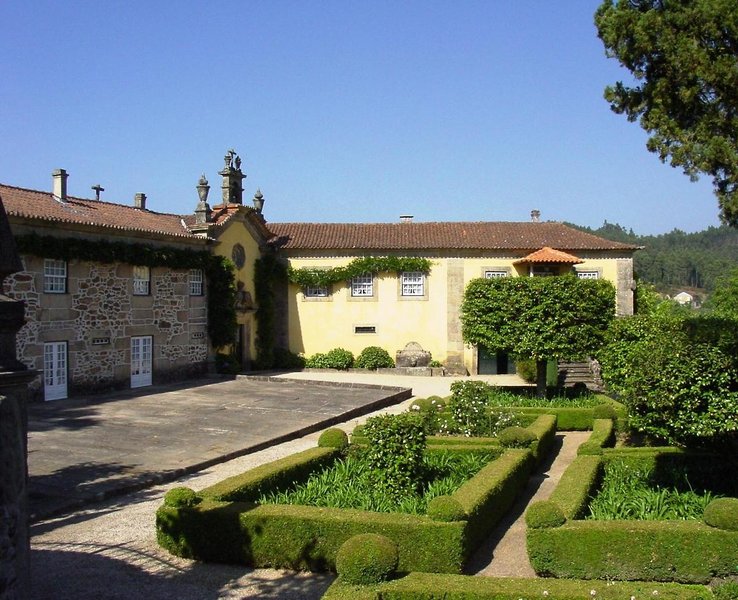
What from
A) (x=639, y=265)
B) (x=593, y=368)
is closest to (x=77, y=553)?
(x=593, y=368)

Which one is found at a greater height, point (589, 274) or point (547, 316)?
point (589, 274)

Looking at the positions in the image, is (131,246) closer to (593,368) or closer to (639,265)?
(593,368)

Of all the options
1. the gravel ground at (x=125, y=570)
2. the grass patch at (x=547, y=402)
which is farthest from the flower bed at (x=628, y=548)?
the grass patch at (x=547, y=402)

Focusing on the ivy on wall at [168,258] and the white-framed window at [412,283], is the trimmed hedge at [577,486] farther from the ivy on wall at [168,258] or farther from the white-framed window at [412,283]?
the white-framed window at [412,283]

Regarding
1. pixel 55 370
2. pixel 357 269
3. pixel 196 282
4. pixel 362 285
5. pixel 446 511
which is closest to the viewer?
pixel 446 511

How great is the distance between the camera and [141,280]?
22.1 m

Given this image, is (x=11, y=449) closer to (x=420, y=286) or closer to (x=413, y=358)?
(x=413, y=358)

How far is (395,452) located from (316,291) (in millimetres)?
21419

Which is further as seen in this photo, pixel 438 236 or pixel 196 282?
pixel 438 236

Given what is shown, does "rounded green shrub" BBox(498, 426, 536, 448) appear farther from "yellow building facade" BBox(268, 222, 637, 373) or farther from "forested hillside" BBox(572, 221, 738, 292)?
"forested hillside" BBox(572, 221, 738, 292)


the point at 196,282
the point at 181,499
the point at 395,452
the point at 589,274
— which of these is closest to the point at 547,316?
the point at 395,452

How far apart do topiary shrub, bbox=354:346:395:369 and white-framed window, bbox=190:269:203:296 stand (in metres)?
7.80

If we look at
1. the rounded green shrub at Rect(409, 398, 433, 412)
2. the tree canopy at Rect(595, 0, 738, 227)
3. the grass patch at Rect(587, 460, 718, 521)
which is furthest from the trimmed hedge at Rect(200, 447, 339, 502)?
the tree canopy at Rect(595, 0, 738, 227)

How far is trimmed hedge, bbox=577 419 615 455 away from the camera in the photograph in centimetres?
1180
